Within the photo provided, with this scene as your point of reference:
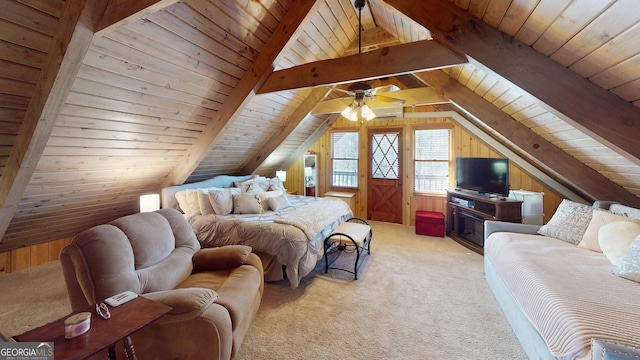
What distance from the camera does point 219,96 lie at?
112 inches

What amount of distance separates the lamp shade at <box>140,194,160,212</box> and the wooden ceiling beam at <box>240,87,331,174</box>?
1.94 meters

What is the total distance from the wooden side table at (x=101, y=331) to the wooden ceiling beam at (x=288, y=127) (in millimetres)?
3478

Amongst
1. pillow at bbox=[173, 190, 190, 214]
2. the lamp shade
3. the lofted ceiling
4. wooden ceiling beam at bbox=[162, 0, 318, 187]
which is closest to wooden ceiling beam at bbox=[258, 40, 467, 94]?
the lofted ceiling

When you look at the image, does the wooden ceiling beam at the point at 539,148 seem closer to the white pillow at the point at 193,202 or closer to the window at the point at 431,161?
the window at the point at 431,161

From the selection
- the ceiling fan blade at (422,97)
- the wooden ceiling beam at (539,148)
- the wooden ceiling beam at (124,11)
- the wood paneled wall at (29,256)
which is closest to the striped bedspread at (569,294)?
the wooden ceiling beam at (539,148)

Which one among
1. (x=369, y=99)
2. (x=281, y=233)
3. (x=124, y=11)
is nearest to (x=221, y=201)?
(x=281, y=233)

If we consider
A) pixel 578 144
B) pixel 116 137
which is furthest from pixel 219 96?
pixel 578 144

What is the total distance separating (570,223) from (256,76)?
3628 mm

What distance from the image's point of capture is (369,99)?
→ 10.1 feet

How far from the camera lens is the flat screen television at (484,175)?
3564mm

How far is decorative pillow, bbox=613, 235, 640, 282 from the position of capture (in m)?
1.63

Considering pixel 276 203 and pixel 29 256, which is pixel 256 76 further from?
pixel 29 256

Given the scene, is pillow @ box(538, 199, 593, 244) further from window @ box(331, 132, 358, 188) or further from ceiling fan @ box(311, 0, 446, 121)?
window @ box(331, 132, 358, 188)

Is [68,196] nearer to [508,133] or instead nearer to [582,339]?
[582,339]
